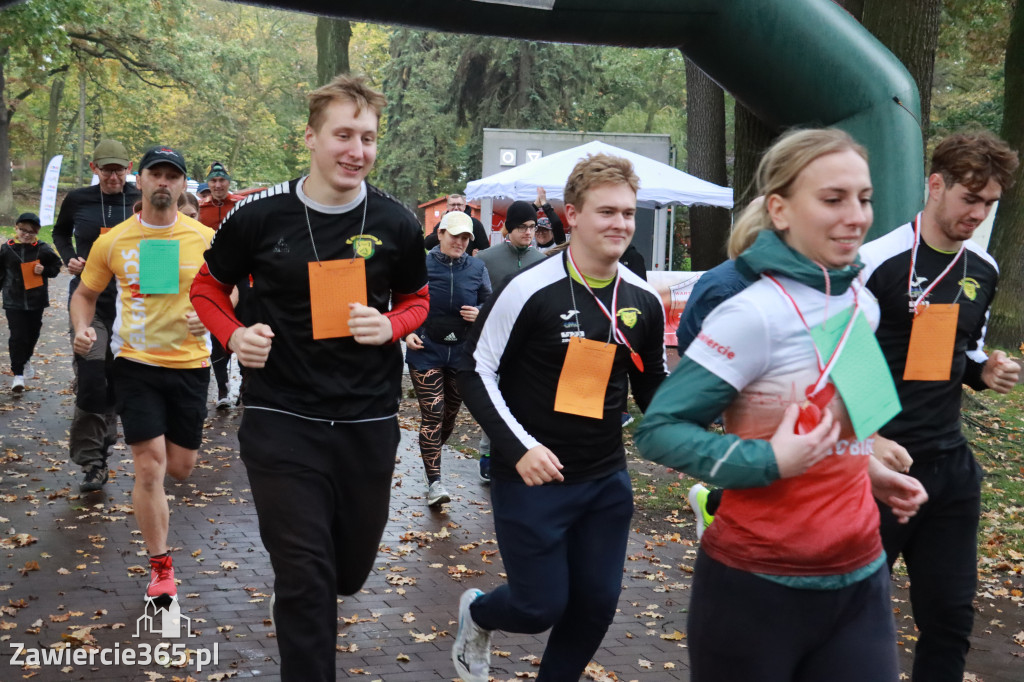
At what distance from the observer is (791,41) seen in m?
6.81

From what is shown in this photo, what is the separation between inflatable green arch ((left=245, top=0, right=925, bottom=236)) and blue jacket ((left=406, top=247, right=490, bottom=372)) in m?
2.74

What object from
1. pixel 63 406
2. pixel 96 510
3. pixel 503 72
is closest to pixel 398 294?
pixel 96 510

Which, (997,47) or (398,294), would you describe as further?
(997,47)

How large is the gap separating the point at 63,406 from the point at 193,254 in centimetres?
763

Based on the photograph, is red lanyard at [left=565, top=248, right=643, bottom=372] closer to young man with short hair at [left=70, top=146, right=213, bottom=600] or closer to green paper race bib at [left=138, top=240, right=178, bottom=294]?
young man with short hair at [left=70, top=146, right=213, bottom=600]

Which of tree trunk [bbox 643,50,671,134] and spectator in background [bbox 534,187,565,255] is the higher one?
tree trunk [bbox 643,50,671,134]

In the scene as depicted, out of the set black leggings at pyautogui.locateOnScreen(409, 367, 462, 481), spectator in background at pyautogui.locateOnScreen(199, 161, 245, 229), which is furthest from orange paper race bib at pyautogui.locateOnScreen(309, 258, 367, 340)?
spectator in background at pyautogui.locateOnScreen(199, 161, 245, 229)

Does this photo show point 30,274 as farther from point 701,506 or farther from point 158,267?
point 701,506

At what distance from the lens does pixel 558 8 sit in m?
6.72

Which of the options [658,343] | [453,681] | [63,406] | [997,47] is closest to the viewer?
[658,343]

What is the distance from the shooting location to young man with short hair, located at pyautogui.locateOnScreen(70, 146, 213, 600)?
595 centimetres

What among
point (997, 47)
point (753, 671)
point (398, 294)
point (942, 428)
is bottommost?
point (753, 671)

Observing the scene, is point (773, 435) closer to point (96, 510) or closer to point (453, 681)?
point (453, 681)
